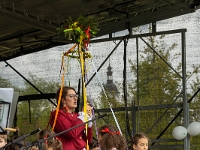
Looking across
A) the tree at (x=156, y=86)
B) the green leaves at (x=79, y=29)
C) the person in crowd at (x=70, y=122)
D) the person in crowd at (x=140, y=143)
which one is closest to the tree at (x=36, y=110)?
the tree at (x=156, y=86)

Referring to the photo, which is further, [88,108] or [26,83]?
[26,83]

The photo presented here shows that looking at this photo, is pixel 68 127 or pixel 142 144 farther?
pixel 142 144

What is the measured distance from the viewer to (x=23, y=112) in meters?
9.33

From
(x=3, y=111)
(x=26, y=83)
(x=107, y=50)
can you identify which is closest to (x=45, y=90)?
(x=26, y=83)

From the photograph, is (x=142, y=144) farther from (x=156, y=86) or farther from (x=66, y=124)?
(x=156, y=86)

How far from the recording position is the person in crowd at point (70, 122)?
4.79m

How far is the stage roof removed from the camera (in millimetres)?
A: 7363

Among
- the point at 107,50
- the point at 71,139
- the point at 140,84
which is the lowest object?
the point at 71,139

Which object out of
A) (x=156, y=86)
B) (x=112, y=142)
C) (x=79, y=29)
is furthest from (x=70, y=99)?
(x=156, y=86)

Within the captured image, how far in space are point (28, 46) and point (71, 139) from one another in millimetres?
4717

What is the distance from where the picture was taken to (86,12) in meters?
7.86

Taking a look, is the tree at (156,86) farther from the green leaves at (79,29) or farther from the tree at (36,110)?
the green leaves at (79,29)

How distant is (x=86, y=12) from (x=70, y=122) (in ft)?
10.9

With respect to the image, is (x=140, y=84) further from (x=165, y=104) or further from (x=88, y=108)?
(x=88, y=108)
